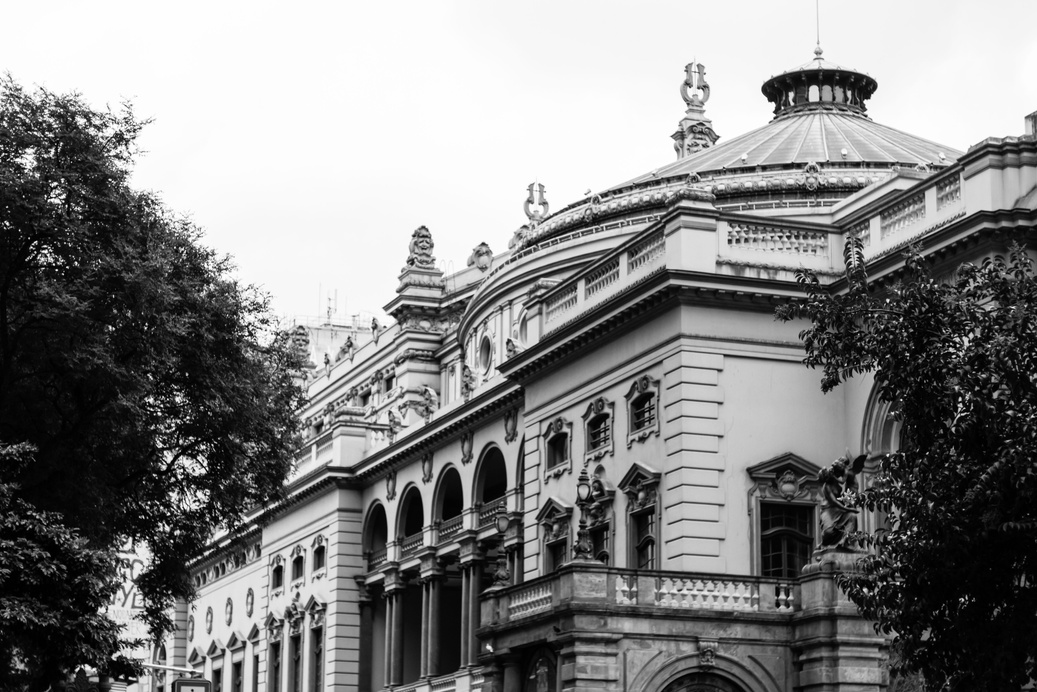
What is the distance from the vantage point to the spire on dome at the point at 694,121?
79.5m

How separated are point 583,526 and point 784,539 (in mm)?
6023

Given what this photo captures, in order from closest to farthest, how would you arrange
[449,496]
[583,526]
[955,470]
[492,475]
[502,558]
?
[955,470] → [583,526] → [502,558] → [492,475] → [449,496]

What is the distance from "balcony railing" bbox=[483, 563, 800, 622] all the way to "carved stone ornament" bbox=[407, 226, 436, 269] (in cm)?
4755

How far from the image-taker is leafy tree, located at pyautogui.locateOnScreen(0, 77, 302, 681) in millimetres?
38312

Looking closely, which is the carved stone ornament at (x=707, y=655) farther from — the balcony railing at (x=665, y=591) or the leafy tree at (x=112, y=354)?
the leafy tree at (x=112, y=354)

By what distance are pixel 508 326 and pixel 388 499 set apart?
7498mm

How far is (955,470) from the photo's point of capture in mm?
27172

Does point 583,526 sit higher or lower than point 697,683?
higher

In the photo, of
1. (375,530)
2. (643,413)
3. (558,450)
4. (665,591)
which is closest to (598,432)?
(558,450)

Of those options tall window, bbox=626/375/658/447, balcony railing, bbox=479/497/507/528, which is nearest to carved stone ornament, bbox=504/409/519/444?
balcony railing, bbox=479/497/507/528

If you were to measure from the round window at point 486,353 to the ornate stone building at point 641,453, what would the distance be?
239 mm

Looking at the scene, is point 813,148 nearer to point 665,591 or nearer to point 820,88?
point 820,88

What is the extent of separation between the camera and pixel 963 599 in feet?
93.3

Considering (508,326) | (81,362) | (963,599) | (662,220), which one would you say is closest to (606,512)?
(662,220)
